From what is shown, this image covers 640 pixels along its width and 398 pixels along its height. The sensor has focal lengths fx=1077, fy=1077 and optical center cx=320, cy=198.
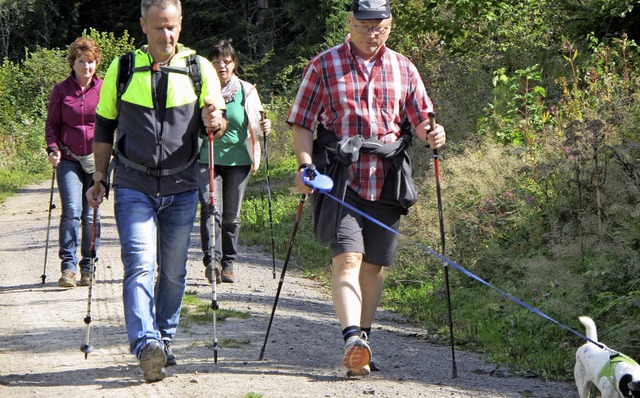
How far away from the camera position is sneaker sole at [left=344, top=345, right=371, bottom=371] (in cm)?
592

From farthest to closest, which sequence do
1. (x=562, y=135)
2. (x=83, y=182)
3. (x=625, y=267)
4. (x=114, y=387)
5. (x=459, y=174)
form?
1. (x=459, y=174)
2. (x=562, y=135)
3. (x=83, y=182)
4. (x=625, y=267)
5. (x=114, y=387)

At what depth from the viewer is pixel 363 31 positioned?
6238 mm

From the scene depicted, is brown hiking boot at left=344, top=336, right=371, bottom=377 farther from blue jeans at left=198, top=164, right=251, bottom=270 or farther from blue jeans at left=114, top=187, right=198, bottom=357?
blue jeans at left=198, top=164, right=251, bottom=270

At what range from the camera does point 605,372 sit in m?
5.18

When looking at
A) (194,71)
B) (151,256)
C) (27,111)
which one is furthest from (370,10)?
(27,111)

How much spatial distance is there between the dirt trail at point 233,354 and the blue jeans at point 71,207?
32cm

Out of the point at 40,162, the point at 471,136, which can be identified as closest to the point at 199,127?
the point at 471,136

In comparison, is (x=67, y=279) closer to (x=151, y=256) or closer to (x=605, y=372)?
(x=151, y=256)

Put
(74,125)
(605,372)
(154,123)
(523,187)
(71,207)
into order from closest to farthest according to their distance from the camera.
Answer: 1. (605,372)
2. (154,123)
3. (74,125)
4. (71,207)
5. (523,187)

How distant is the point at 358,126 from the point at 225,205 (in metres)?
4.02

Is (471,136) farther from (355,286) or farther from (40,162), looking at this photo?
(40,162)

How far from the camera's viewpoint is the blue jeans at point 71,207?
9.65 m

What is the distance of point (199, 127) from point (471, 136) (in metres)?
6.85

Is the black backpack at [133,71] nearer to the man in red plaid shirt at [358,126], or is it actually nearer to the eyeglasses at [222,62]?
the man in red plaid shirt at [358,126]
